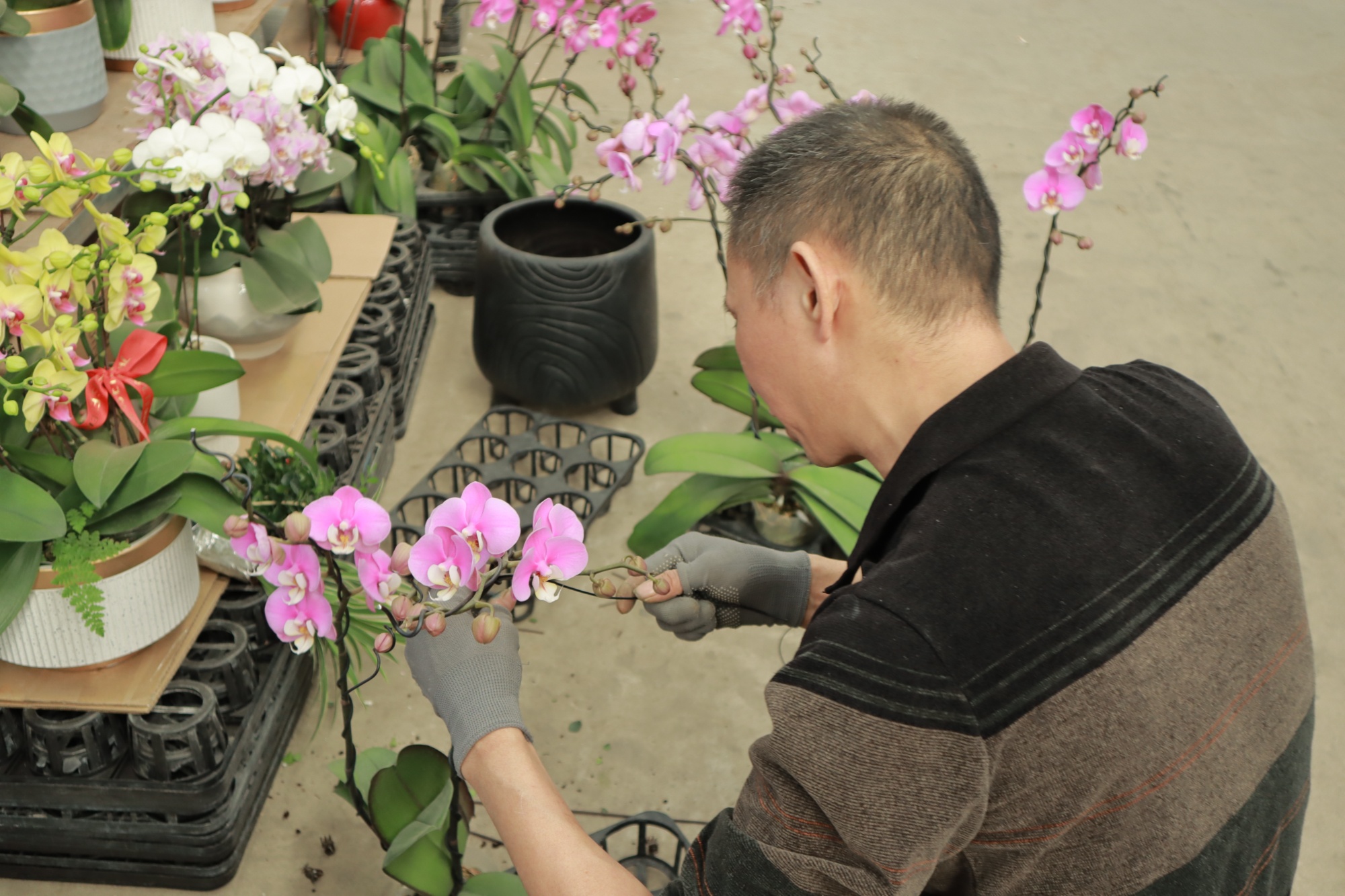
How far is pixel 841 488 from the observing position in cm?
173

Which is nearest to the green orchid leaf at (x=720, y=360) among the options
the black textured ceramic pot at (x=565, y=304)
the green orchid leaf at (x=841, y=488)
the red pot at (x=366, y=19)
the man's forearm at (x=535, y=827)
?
the black textured ceramic pot at (x=565, y=304)

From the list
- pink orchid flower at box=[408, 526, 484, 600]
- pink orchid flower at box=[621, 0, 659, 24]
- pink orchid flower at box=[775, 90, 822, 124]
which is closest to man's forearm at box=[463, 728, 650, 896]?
pink orchid flower at box=[408, 526, 484, 600]


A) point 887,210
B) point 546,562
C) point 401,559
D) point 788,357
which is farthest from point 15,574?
point 887,210

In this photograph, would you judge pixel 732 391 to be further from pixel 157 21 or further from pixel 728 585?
pixel 157 21

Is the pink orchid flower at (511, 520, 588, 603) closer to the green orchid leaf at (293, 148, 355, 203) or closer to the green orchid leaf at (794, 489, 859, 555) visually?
the green orchid leaf at (794, 489, 859, 555)

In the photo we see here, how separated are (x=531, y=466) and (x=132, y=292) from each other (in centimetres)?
108

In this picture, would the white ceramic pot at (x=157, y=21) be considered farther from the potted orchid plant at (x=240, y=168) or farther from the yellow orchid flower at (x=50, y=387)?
the yellow orchid flower at (x=50, y=387)

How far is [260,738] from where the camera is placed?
1427mm

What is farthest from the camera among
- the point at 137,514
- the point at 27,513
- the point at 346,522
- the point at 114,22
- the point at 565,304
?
the point at 565,304

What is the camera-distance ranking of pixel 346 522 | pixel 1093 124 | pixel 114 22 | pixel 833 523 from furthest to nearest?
pixel 833 523
pixel 114 22
pixel 1093 124
pixel 346 522

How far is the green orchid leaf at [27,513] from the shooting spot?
1060 mm

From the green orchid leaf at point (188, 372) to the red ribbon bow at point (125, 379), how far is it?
10 cm

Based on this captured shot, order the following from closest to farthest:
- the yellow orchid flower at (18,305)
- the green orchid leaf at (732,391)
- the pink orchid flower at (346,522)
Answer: the pink orchid flower at (346,522) < the yellow orchid flower at (18,305) < the green orchid leaf at (732,391)

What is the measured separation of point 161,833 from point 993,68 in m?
4.04
